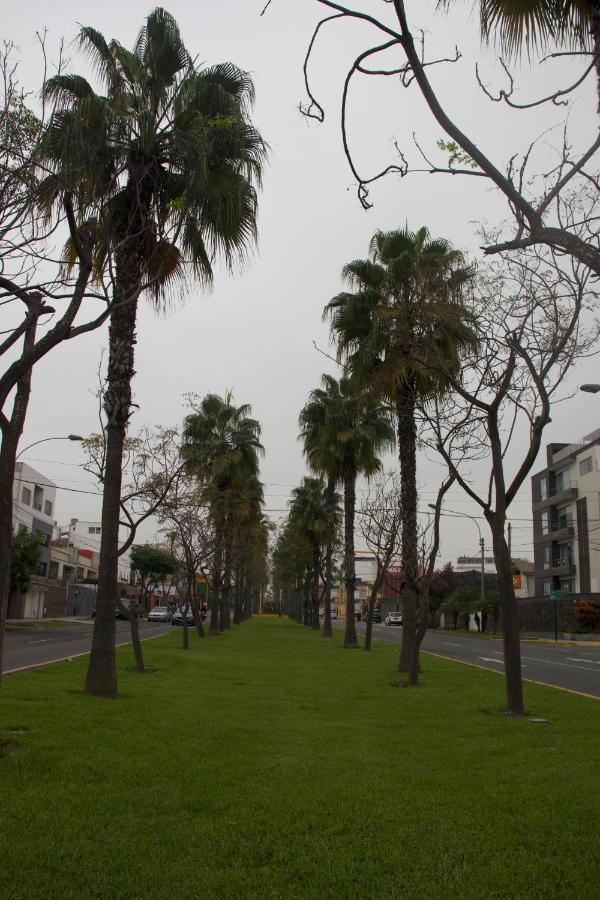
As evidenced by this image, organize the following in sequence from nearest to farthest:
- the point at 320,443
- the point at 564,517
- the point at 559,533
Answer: the point at 320,443
the point at 559,533
the point at 564,517

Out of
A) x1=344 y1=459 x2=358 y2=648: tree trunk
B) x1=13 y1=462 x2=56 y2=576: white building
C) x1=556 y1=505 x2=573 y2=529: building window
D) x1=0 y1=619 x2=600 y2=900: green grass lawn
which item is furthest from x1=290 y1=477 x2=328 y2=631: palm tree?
x1=0 y1=619 x2=600 y2=900: green grass lawn

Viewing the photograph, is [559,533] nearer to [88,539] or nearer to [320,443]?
[320,443]

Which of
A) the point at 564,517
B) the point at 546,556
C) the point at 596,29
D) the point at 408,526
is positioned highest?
the point at 564,517

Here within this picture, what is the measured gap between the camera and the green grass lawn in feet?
15.0

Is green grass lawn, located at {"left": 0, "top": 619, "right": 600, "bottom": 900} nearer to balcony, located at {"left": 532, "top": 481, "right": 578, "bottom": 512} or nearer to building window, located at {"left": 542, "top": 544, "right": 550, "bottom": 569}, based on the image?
balcony, located at {"left": 532, "top": 481, "right": 578, "bottom": 512}

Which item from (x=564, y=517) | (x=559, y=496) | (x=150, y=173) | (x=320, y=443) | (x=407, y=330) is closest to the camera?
(x=150, y=173)

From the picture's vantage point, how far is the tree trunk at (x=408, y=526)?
17.9 metres

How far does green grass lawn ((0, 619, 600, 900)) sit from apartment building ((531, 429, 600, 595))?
48351mm

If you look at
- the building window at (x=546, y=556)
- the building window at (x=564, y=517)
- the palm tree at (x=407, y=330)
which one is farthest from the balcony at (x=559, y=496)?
the palm tree at (x=407, y=330)

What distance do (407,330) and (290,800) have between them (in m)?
9.06

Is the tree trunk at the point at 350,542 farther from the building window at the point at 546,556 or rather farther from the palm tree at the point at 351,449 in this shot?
the building window at the point at 546,556

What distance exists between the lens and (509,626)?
11.5 m

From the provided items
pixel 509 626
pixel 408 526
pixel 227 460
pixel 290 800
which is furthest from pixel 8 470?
pixel 227 460

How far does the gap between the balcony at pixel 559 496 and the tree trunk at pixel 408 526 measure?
4553cm
